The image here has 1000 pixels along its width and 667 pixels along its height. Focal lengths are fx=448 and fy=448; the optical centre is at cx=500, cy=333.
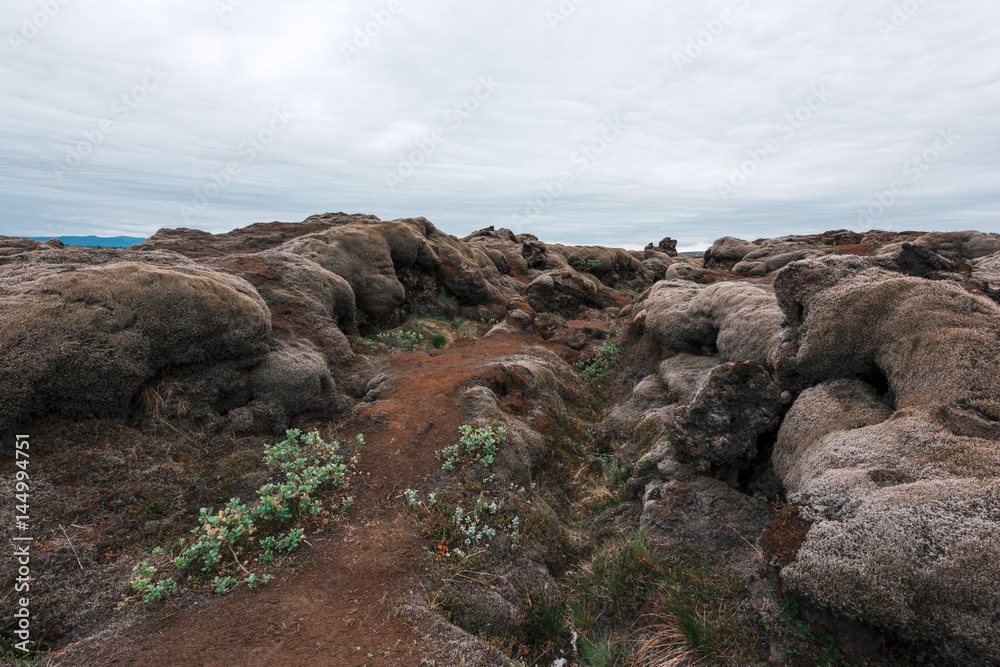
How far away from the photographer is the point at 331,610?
215 inches

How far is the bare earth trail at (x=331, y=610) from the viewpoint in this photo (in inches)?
190

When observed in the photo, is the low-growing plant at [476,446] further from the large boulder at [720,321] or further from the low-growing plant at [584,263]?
the low-growing plant at [584,263]

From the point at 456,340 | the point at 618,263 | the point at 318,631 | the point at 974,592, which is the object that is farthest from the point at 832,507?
the point at 618,263

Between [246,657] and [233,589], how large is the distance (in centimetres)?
117

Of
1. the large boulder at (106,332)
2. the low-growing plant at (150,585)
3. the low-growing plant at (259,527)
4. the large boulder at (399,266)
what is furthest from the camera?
the large boulder at (399,266)

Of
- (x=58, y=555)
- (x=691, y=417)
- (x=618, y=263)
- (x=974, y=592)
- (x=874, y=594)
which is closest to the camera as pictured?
(x=974, y=592)

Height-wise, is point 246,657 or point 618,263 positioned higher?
point 618,263

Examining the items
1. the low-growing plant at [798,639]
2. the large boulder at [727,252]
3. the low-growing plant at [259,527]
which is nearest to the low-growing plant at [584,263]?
the large boulder at [727,252]

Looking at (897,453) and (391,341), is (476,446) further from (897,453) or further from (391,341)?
(391,341)

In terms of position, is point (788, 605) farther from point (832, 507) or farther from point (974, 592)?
point (974, 592)

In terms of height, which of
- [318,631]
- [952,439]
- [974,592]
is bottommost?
[318,631]

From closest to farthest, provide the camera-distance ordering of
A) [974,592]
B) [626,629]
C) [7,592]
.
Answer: [974,592], [7,592], [626,629]

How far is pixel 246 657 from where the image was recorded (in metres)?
4.78

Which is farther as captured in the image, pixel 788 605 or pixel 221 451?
pixel 221 451
